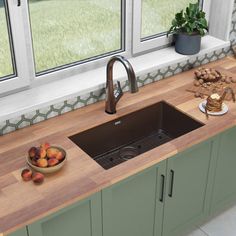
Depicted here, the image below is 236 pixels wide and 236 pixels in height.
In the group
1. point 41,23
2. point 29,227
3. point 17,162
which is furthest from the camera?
point 41,23

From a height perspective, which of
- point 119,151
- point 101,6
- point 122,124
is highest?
point 101,6

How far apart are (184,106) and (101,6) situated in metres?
0.98

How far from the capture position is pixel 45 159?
2.21 meters

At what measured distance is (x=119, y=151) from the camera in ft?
9.25

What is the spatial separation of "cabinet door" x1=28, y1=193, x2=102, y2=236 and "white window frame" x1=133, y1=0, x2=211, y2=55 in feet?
4.01

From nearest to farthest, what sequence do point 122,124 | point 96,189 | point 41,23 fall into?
point 96,189 → point 122,124 → point 41,23

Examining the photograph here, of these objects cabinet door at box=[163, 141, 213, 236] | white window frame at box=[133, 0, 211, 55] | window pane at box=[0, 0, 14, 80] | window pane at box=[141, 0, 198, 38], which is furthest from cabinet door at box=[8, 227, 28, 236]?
window pane at box=[141, 0, 198, 38]

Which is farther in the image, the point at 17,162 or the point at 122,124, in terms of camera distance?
the point at 122,124

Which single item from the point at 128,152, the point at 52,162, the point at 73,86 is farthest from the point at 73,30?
the point at 52,162

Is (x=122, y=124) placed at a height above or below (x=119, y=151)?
above

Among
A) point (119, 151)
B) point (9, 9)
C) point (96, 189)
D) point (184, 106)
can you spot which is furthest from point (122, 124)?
point (9, 9)

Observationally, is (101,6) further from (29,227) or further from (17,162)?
(29,227)

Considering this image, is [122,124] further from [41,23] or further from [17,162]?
[41,23]

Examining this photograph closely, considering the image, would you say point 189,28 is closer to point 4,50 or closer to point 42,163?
point 4,50
